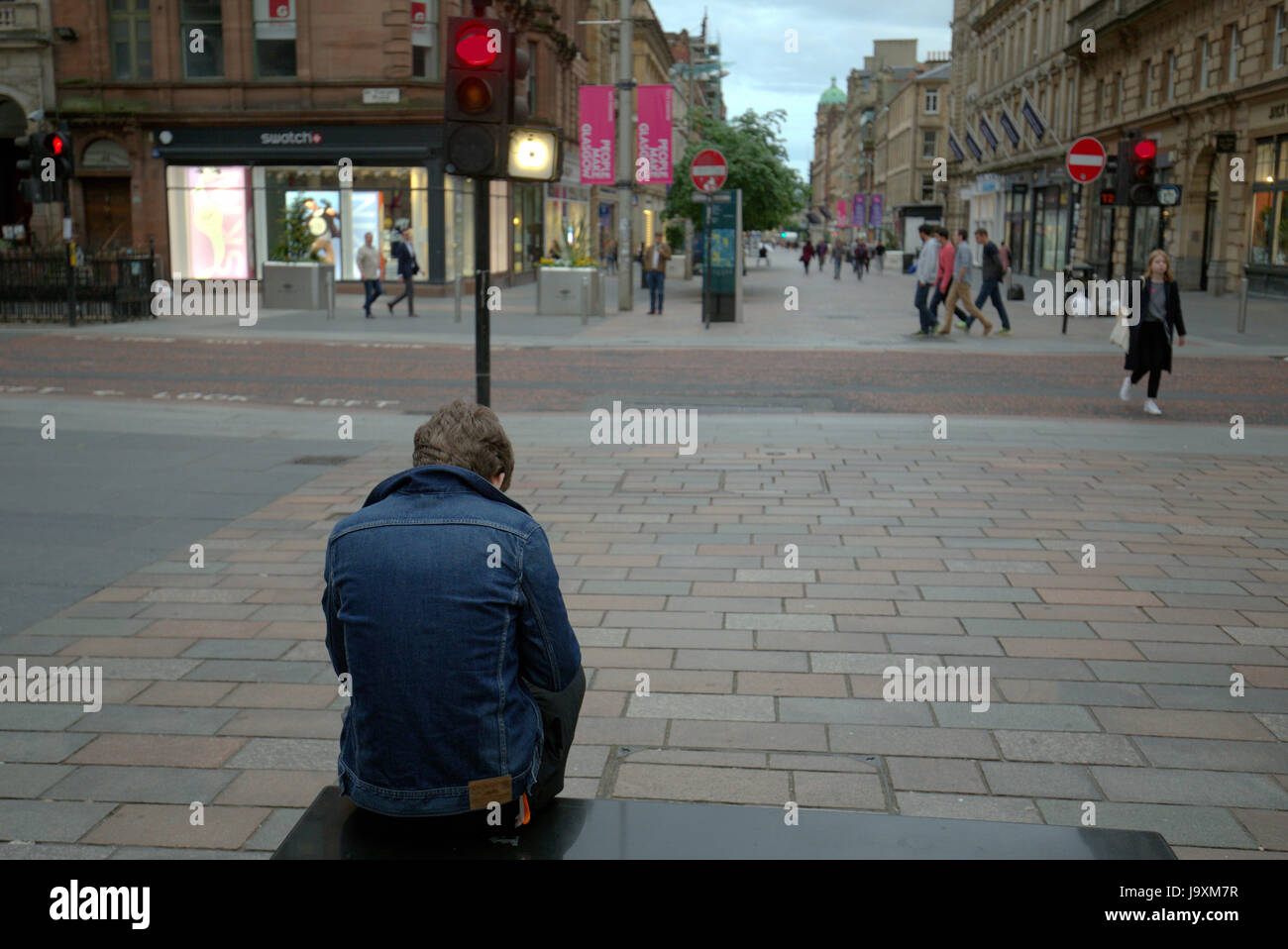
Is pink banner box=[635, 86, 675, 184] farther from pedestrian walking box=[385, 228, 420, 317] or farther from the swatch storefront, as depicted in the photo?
pedestrian walking box=[385, 228, 420, 317]

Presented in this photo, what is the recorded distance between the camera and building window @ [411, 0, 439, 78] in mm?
32125

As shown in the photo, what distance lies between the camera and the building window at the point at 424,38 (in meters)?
32.1

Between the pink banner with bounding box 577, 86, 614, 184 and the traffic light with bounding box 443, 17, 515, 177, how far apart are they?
836 inches

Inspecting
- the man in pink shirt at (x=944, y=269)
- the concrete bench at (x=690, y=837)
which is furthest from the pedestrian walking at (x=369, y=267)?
the concrete bench at (x=690, y=837)

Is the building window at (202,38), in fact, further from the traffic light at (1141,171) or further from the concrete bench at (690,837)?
the concrete bench at (690,837)

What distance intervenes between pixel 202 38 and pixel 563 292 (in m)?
13.0

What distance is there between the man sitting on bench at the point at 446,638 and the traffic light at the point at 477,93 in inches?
190

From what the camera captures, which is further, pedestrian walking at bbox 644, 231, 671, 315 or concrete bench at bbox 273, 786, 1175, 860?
pedestrian walking at bbox 644, 231, 671, 315

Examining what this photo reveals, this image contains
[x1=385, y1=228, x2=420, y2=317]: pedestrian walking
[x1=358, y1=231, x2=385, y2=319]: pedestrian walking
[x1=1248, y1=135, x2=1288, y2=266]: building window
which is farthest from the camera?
[x1=1248, y1=135, x2=1288, y2=266]: building window

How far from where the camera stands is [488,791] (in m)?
2.59

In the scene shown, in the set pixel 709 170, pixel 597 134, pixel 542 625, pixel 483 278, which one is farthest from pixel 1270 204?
pixel 542 625

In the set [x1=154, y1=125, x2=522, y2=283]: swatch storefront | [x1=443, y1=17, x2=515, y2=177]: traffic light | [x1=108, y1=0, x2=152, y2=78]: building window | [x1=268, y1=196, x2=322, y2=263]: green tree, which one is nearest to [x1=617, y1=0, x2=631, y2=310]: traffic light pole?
[x1=154, y1=125, x2=522, y2=283]: swatch storefront

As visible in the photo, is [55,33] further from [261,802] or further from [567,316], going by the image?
[261,802]

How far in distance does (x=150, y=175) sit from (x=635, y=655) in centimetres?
3158
